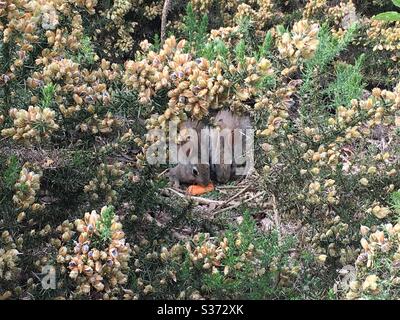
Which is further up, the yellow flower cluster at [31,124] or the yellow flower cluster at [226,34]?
the yellow flower cluster at [226,34]

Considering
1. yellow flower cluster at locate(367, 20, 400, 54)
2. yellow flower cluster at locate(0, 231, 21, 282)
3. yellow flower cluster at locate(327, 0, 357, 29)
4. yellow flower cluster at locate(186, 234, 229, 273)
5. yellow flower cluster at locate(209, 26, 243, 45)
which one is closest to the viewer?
yellow flower cluster at locate(0, 231, 21, 282)

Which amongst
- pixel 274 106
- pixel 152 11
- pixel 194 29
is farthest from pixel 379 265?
pixel 152 11

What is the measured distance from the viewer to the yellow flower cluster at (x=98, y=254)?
6.05ft

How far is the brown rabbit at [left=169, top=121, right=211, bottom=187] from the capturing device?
114 inches

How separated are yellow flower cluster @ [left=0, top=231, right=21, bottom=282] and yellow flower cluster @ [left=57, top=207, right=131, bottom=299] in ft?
0.60

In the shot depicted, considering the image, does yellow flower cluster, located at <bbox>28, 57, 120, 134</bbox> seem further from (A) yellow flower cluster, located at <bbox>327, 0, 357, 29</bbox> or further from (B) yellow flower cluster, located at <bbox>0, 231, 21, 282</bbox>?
(A) yellow flower cluster, located at <bbox>327, 0, 357, 29</bbox>

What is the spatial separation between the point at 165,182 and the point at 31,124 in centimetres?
59

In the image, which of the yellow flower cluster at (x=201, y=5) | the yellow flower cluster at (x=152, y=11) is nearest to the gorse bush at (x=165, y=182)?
the yellow flower cluster at (x=201, y=5)

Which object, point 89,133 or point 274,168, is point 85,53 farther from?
point 274,168

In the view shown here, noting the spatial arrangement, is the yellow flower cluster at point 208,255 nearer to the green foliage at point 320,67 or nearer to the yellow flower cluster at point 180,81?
the yellow flower cluster at point 180,81

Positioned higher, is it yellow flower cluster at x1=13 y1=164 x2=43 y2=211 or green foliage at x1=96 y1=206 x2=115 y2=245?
yellow flower cluster at x1=13 y1=164 x2=43 y2=211

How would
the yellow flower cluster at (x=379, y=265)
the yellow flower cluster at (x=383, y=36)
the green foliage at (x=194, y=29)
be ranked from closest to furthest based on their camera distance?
the yellow flower cluster at (x=379, y=265) < the green foliage at (x=194, y=29) < the yellow flower cluster at (x=383, y=36)

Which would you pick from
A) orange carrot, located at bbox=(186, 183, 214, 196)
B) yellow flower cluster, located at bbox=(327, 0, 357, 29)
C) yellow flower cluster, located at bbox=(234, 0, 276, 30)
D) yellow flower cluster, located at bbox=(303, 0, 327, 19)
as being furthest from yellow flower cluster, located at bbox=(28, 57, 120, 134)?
yellow flower cluster, located at bbox=(327, 0, 357, 29)
